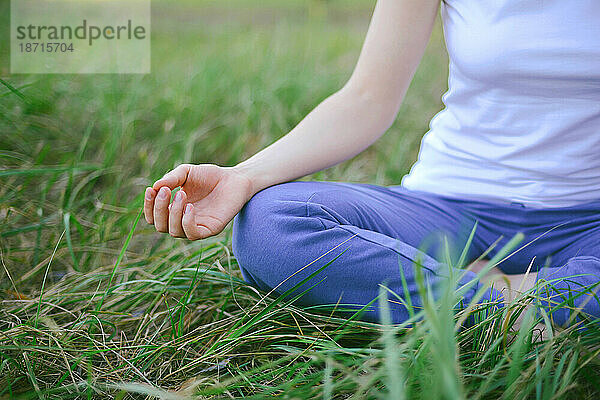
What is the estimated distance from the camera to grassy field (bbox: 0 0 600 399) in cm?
73

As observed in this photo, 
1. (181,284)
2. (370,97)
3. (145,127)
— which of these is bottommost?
(181,284)

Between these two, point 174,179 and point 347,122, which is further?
point 347,122

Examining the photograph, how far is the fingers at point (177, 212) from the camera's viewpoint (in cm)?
86

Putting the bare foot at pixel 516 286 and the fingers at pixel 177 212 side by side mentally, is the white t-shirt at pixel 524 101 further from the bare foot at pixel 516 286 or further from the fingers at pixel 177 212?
the fingers at pixel 177 212

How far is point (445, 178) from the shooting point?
110 cm

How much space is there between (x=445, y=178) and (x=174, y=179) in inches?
19.3

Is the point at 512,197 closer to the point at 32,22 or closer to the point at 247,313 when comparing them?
the point at 247,313

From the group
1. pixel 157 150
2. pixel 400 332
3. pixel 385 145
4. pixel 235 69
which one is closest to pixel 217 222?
pixel 400 332

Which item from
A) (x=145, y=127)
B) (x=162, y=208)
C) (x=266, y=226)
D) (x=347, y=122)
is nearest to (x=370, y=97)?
(x=347, y=122)

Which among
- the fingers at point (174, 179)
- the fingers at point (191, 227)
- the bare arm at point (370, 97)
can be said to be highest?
the bare arm at point (370, 97)

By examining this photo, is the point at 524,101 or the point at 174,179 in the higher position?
the point at 524,101

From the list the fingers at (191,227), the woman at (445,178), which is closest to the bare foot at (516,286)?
the woman at (445,178)

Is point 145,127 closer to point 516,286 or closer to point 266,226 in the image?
point 266,226

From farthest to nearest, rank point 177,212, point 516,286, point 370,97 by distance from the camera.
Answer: point 370,97 → point 516,286 → point 177,212
